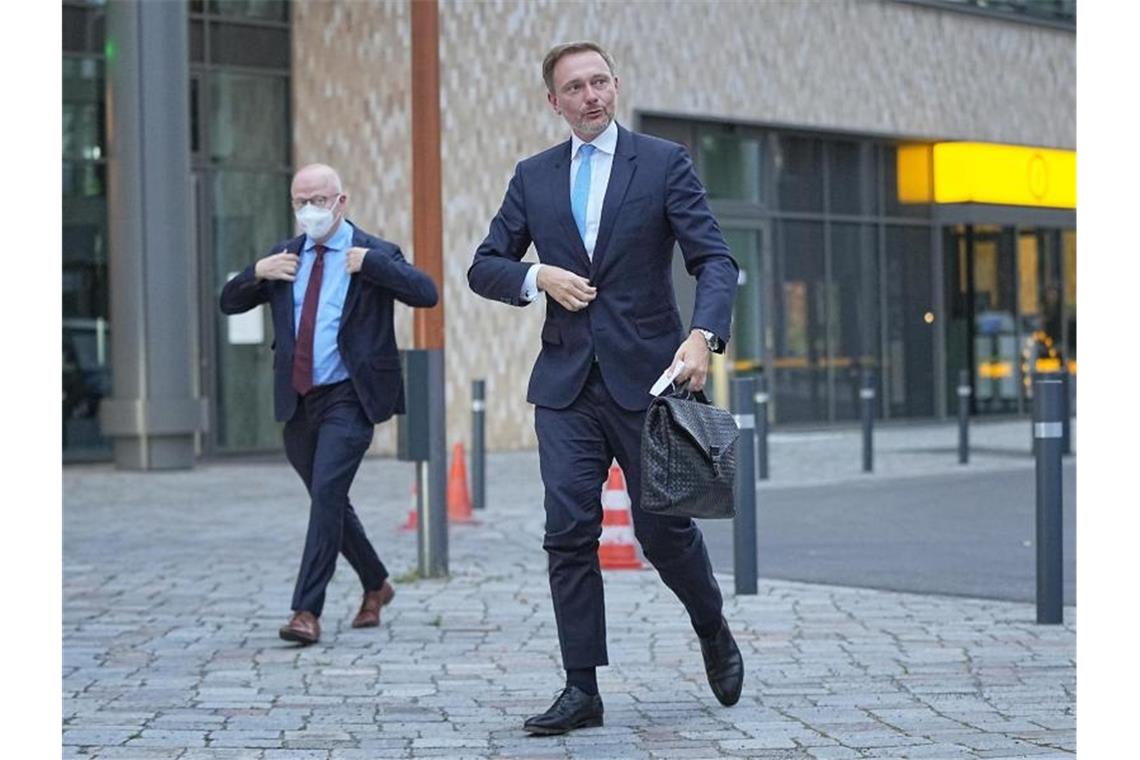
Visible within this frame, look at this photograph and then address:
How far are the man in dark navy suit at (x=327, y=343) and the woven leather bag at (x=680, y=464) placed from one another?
8.27 ft

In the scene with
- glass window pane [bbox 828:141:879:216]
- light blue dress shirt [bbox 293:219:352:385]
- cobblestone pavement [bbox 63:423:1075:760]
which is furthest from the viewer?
glass window pane [bbox 828:141:879:216]

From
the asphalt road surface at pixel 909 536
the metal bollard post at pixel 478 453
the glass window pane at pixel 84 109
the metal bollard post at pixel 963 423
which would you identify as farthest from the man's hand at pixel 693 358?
the glass window pane at pixel 84 109

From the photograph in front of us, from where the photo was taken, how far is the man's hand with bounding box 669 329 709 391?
5.84 m

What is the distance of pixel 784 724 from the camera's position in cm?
618

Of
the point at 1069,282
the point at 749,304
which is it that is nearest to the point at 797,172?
the point at 749,304

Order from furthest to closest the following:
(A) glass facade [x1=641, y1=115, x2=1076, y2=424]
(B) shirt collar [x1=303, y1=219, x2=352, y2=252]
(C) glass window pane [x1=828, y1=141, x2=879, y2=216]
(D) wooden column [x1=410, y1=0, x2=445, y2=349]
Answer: (C) glass window pane [x1=828, y1=141, x2=879, y2=216], (A) glass facade [x1=641, y1=115, x2=1076, y2=424], (D) wooden column [x1=410, y1=0, x2=445, y2=349], (B) shirt collar [x1=303, y1=219, x2=352, y2=252]

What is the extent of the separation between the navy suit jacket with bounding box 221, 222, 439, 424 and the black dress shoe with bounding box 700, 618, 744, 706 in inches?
86.5

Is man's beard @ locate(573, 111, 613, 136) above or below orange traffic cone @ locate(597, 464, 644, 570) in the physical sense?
above

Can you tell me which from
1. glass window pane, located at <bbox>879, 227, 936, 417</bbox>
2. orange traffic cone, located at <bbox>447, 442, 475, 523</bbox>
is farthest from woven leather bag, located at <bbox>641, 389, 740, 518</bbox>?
glass window pane, located at <bbox>879, 227, 936, 417</bbox>

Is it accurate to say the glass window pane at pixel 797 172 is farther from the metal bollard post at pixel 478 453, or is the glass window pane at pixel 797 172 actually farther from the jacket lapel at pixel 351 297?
the jacket lapel at pixel 351 297

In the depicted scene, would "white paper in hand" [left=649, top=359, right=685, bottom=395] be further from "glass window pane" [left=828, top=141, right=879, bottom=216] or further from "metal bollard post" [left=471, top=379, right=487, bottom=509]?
"glass window pane" [left=828, top=141, right=879, bottom=216]

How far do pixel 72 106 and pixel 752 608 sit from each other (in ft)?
44.6
